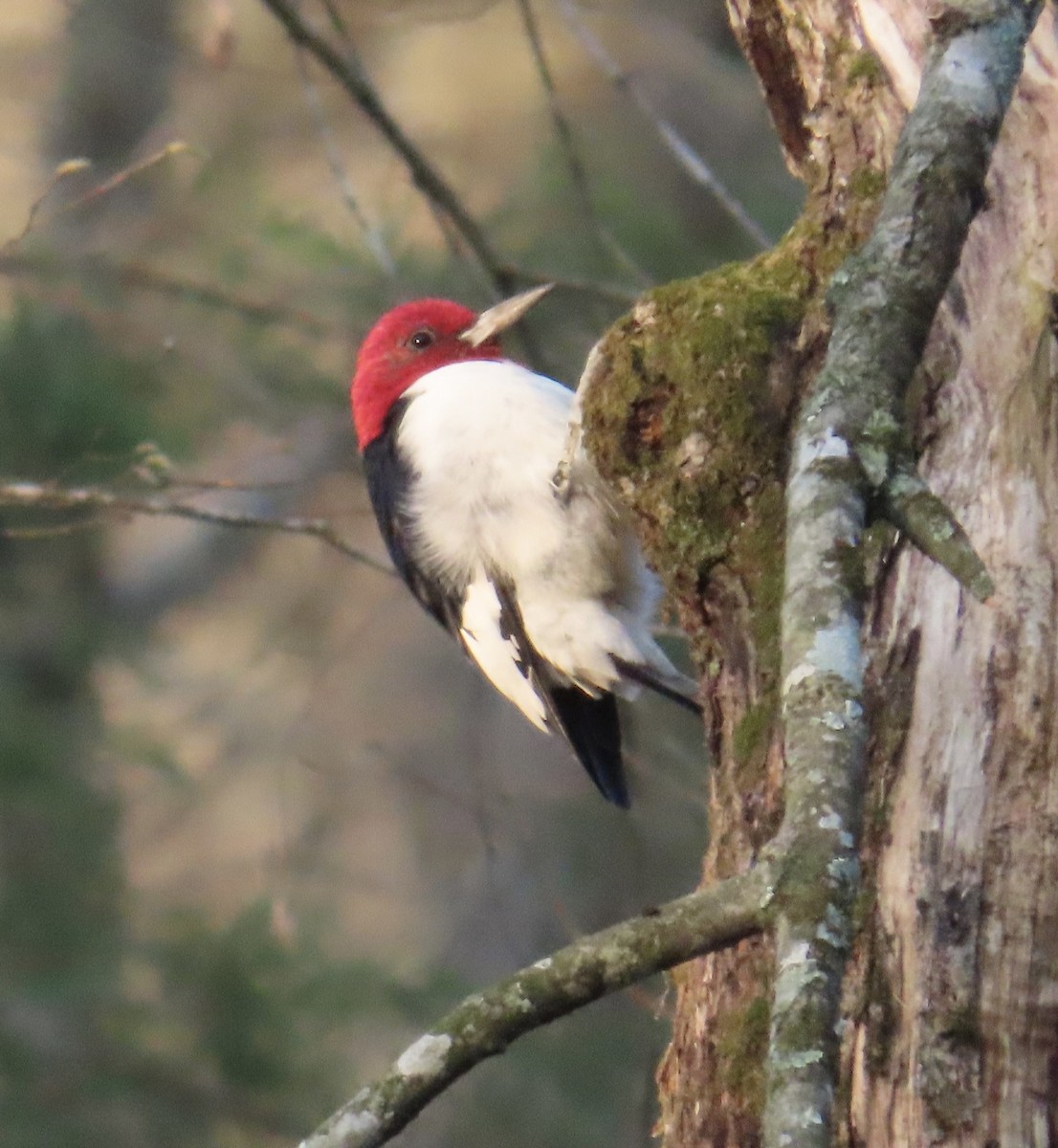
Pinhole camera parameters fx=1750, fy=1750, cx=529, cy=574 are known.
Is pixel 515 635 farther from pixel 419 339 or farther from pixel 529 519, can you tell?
pixel 419 339

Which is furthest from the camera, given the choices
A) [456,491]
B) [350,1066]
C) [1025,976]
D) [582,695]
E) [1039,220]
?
[350,1066]

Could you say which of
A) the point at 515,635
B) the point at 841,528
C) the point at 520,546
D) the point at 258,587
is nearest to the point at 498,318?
the point at 520,546

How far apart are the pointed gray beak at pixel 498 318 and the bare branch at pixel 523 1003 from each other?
240 centimetres

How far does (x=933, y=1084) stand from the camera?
6.37 ft

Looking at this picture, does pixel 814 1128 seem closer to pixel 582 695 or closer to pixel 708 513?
pixel 708 513

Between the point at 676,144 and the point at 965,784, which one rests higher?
the point at 676,144

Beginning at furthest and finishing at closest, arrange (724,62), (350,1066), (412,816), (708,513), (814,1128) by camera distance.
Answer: (412,816) → (350,1066) → (724,62) → (708,513) → (814,1128)

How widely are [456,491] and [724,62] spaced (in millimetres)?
2346

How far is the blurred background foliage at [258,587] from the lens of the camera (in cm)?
605

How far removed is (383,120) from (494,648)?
1.34 m

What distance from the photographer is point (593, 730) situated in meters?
4.09

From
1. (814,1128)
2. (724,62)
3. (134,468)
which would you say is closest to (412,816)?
(724,62)

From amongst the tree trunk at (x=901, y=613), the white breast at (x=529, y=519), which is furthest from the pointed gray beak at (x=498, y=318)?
the tree trunk at (x=901, y=613)

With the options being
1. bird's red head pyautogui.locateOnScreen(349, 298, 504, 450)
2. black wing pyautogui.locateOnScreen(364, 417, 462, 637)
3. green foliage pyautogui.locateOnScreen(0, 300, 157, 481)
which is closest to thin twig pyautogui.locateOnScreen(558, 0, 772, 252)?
bird's red head pyautogui.locateOnScreen(349, 298, 504, 450)
